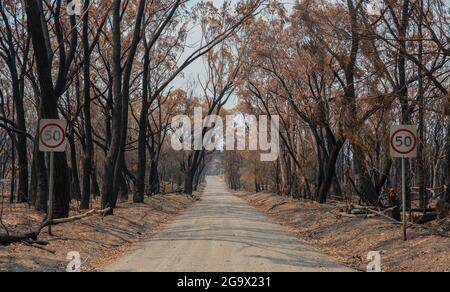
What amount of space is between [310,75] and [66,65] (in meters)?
15.4

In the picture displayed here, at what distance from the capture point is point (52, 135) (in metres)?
12.6

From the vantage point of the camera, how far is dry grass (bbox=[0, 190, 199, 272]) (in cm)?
1006

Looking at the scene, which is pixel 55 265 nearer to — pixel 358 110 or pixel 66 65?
pixel 66 65

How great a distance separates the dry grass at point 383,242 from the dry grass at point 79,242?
548 cm

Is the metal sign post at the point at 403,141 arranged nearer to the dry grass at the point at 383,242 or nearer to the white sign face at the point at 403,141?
the white sign face at the point at 403,141

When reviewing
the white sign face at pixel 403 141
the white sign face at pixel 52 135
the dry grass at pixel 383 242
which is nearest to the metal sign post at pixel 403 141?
the white sign face at pixel 403 141

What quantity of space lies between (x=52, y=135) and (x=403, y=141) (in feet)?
27.4

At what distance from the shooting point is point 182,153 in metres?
66.1

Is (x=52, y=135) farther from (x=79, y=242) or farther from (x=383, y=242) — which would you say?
(x=383, y=242)

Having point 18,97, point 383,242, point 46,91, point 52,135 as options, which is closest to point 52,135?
point 52,135

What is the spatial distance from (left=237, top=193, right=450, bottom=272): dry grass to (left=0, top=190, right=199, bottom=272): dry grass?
18.0ft

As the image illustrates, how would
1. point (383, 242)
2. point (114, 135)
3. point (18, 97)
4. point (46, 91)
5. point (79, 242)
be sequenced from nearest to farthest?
1. point (383, 242)
2. point (79, 242)
3. point (46, 91)
4. point (114, 135)
5. point (18, 97)

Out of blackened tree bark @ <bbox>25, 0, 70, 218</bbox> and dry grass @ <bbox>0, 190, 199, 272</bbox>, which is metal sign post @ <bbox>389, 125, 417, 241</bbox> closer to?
dry grass @ <bbox>0, 190, 199, 272</bbox>

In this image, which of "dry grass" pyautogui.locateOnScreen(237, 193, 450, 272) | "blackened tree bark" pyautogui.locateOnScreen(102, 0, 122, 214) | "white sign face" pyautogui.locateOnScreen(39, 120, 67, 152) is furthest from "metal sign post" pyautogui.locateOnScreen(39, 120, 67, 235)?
"blackened tree bark" pyautogui.locateOnScreen(102, 0, 122, 214)
